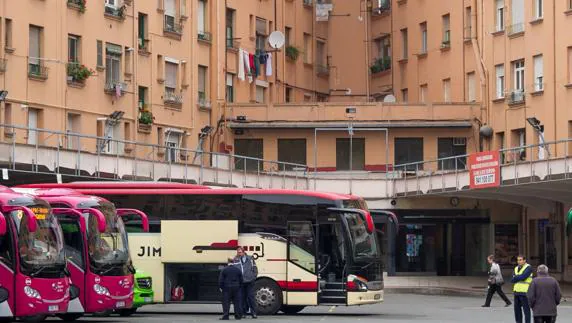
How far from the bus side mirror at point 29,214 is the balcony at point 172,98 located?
33716mm

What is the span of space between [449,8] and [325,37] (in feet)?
30.9

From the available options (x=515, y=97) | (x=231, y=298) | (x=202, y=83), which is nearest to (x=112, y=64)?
(x=202, y=83)

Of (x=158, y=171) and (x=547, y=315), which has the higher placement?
(x=158, y=171)

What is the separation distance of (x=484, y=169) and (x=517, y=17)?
38.0ft

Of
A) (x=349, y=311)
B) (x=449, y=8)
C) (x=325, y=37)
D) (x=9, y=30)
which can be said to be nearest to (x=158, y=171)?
(x=9, y=30)

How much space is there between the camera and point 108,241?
32281 millimetres

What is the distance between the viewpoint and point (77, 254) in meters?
31.7

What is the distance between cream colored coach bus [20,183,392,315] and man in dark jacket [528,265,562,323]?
10.3 m

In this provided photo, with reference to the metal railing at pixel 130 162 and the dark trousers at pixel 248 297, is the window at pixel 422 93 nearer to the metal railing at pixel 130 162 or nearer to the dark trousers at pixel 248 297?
the metal railing at pixel 130 162

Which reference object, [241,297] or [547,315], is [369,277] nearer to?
[241,297]

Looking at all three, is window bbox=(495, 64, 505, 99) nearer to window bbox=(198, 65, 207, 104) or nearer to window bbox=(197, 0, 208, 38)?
window bbox=(198, 65, 207, 104)

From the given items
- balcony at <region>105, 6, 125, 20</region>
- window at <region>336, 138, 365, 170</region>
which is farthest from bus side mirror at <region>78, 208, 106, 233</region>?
window at <region>336, 138, 365, 170</region>

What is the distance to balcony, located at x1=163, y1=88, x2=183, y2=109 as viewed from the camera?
2443 inches

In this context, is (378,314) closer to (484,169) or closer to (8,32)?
(484,169)
